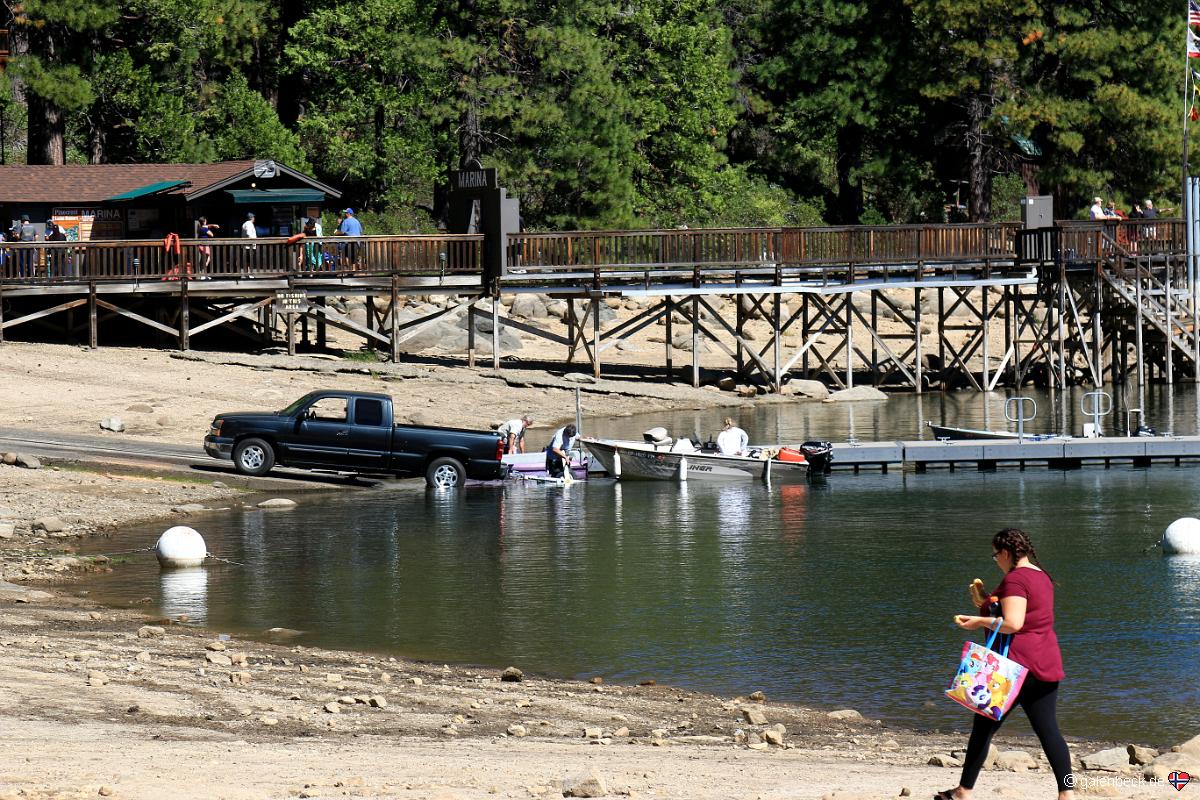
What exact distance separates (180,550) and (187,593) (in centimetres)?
173

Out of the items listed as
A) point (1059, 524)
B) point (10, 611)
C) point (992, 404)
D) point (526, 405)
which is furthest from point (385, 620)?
point (992, 404)

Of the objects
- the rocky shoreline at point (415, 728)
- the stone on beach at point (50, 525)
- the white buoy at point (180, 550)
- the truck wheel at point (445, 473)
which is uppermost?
the truck wheel at point (445, 473)

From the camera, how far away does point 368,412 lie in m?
30.5

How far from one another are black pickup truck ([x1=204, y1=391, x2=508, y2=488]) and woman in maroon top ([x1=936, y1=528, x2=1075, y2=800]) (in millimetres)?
20329

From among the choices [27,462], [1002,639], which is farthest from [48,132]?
[1002,639]

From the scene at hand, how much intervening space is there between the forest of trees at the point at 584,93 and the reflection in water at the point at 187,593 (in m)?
31.9

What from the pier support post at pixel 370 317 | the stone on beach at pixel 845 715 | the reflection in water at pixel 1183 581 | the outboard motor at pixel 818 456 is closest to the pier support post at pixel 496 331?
the pier support post at pixel 370 317

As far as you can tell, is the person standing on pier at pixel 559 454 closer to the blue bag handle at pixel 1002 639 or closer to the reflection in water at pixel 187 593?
the reflection in water at pixel 187 593

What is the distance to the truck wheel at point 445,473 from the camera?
3095cm

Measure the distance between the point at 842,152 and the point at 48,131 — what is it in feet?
90.0

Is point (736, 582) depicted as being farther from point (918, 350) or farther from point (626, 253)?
point (918, 350)

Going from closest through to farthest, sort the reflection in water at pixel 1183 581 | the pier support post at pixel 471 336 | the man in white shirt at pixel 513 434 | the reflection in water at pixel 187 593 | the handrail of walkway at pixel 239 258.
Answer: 1. the reflection in water at pixel 187 593
2. the reflection in water at pixel 1183 581
3. the man in white shirt at pixel 513 434
4. the handrail of walkway at pixel 239 258
5. the pier support post at pixel 471 336

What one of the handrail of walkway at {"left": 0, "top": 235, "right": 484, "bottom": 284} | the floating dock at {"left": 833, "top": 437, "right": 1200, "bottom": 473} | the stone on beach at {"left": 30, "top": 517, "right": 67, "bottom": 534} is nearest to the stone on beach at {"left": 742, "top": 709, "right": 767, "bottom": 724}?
the stone on beach at {"left": 30, "top": 517, "right": 67, "bottom": 534}

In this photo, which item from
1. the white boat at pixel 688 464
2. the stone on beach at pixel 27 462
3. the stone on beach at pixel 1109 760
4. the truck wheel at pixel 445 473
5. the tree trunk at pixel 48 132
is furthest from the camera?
the tree trunk at pixel 48 132
